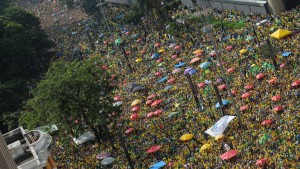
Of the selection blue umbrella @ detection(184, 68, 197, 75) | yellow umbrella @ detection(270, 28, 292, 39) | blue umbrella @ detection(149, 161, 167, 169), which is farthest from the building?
yellow umbrella @ detection(270, 28, 292, 39)

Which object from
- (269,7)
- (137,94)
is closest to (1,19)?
(137,94)

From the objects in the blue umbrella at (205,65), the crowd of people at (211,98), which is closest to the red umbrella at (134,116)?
the crowd of people at (211,98)

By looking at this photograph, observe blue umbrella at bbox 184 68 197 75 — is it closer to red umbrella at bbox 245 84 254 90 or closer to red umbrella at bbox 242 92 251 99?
red umbrella at bbox 245 84 254 90

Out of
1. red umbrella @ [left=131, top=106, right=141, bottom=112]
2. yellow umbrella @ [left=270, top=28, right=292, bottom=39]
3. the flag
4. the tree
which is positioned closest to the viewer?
the flag

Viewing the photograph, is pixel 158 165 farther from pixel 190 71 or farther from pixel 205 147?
pixel 190 71

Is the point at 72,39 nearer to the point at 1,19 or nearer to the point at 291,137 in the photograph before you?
A: the point at 1,19

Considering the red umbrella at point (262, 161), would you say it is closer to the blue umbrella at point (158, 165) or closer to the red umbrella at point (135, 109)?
the blue umbrella at point (158, 165)
